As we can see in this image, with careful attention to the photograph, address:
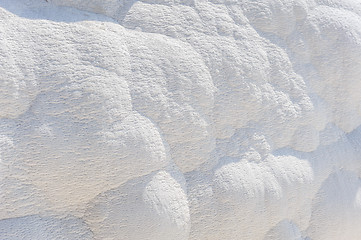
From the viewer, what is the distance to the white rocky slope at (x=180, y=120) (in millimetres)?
833

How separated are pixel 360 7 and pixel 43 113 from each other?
3.20 ft

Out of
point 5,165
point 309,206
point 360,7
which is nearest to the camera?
point 5,165

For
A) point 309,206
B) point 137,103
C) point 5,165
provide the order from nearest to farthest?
point 5,165
point 137,103
point 309,206

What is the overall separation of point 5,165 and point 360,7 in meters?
1.07

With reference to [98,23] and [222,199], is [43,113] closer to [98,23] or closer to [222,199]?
[98,23]

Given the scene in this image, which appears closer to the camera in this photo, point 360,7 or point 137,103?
point 137,103

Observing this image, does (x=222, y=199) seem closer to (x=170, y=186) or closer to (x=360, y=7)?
(x=170, y=186)

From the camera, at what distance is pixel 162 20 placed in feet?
3.29

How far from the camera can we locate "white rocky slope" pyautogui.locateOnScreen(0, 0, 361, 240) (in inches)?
32.8

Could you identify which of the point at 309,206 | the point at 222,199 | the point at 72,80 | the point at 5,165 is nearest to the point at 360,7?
the point at 309,206

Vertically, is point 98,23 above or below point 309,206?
above

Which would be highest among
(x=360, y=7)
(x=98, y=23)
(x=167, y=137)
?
(x=360, y=7)

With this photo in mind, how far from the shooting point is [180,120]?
37.7 inches

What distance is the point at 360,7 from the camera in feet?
4.40
